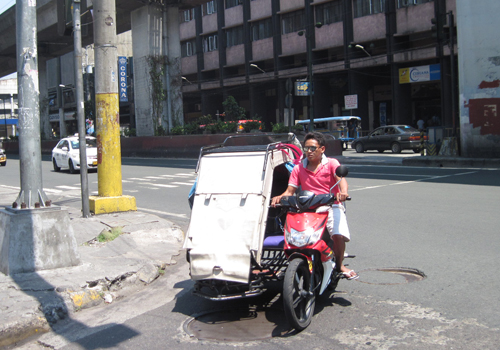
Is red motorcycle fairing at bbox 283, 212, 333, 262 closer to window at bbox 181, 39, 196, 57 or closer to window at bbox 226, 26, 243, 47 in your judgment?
window at bbox 226, 26, 243, 47

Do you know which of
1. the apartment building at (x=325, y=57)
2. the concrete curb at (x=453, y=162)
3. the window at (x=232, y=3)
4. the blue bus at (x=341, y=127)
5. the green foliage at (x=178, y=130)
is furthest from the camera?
the window at (x=232, y=3)

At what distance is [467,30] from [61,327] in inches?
743

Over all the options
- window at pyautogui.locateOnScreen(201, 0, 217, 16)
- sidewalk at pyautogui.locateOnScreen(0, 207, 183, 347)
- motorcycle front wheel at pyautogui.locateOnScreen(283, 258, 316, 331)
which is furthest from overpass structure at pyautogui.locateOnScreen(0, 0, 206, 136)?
motorcycle front wheel at pyautogui.locateOnScreen(283, 258, 316, 331)

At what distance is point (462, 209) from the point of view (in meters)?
9.52

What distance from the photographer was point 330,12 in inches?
1629

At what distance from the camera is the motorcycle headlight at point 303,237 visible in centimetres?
447

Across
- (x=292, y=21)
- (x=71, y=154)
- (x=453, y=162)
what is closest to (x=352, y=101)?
(x=292, y=21)

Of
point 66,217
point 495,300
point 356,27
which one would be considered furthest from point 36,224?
point 356,27

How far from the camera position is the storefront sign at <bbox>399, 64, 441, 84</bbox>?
35375 millimetres

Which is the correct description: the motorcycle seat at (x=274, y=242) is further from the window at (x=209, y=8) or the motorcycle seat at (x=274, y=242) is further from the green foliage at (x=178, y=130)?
the window at (x=209, y=8)

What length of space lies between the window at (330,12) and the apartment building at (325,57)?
0.08 m

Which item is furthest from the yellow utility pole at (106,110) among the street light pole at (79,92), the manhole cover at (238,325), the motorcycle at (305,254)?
the motorcycle at (305,254)

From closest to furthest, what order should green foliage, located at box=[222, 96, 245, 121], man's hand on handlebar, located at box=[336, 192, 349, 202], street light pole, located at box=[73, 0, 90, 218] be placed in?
man's hand on handlebar, located at box=[336, 192, 349, 202] → street light pole, located at box=[73, 0, 90, 218] → green foliage, located at box=[222, 96, 245, 121]

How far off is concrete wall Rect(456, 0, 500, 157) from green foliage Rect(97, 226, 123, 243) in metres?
15.9
